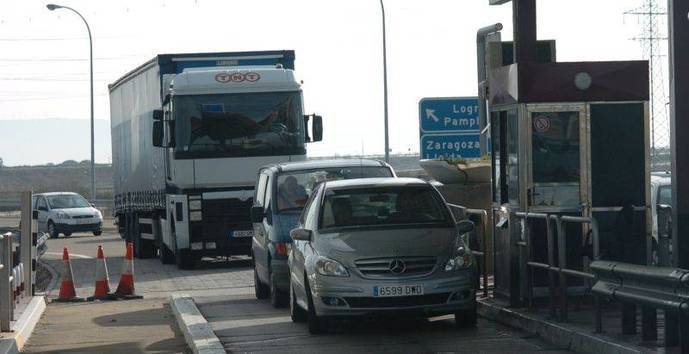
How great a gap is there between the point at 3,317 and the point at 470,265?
186 inches

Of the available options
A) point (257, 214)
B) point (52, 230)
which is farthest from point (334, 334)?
point (52, 230)

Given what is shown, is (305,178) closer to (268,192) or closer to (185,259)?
(268,192)

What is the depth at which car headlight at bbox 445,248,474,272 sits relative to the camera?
1412cm

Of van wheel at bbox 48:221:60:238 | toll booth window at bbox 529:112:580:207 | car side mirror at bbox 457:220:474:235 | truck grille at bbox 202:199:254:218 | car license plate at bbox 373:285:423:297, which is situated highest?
toll booth window at bbox 529:112:580:207

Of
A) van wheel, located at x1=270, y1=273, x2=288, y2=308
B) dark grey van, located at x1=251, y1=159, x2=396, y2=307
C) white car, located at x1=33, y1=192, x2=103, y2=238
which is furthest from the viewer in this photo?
white car, located at x1=33, y1=192, x2=103, y2=238

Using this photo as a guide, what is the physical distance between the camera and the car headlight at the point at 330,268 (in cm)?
1398

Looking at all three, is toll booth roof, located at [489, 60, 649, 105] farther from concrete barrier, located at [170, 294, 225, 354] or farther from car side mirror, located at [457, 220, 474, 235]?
concrete barrier, located at [170, 294, 225, 354]

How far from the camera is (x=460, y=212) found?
17.9 m

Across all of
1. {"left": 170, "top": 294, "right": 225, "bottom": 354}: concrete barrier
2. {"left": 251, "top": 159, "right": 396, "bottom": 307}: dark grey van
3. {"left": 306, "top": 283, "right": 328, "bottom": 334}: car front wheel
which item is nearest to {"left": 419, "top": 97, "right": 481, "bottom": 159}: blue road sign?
{"left": 251, "top": 159, "right": 396, "bottom": 307}: dark grey van

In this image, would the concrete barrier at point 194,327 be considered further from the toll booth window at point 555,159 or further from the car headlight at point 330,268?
the toll booth window at point 555,159

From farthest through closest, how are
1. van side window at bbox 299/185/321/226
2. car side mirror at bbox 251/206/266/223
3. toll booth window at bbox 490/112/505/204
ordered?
car side mirror at bbox 251/206/266/223, toll booth window at bbox 490/112/505/204, van side window at bbox 299/185/321/226

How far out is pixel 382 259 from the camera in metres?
14.0

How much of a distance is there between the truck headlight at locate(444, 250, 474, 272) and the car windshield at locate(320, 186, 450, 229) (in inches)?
28.0

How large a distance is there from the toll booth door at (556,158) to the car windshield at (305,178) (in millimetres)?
4074
